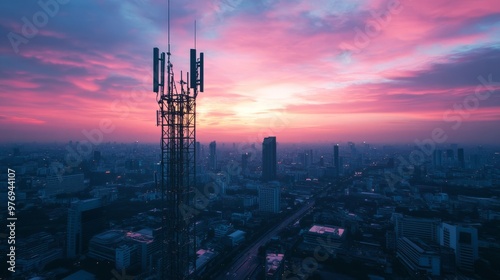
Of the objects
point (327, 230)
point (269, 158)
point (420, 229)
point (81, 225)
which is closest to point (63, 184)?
point (81, 225)

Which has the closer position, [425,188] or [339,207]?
[339,207]

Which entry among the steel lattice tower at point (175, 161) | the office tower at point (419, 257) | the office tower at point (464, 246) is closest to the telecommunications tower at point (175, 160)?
the steel lattice tower at point (175, 161)

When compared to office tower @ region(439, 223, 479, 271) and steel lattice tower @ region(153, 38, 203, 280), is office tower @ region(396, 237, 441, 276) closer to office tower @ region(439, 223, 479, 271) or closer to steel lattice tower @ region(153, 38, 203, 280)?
office tower @ region(439, 223, 479, 271)

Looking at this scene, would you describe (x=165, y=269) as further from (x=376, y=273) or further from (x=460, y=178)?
(x=460, y=178)

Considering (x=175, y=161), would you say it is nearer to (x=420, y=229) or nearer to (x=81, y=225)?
(x=81, y=225)

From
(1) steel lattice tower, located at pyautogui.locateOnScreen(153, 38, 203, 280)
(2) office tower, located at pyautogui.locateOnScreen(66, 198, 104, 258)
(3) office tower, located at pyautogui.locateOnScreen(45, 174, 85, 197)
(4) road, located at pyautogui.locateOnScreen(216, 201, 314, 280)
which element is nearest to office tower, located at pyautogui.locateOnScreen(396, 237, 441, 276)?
(4) road, located at pyautogui.locateOnScreen(216, 201, 314, 280)

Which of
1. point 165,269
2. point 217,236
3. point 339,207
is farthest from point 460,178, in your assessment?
point 165,269

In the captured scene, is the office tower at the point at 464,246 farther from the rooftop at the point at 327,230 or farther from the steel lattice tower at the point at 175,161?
the steel lattice tower at the point at 175,161

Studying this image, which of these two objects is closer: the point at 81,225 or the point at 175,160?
the point at 175,160
